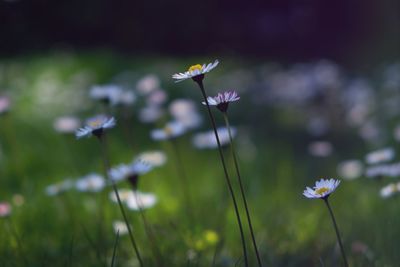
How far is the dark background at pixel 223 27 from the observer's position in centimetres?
910

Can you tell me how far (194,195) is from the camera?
2709 millimetres

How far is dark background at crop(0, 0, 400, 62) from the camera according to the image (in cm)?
910

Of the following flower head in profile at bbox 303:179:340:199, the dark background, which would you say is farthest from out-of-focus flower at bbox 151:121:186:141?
the dark background

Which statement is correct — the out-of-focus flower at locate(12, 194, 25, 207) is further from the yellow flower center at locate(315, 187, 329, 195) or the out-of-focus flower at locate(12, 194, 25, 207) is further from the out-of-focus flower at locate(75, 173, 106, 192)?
the yellow flower center at locate(315, 187, 329, 195)

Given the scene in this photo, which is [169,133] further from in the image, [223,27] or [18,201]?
[223,27]

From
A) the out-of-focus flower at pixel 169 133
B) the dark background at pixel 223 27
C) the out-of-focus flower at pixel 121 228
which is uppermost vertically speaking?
the dark background at pixel 223 27

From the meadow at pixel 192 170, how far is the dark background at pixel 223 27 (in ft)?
9.49

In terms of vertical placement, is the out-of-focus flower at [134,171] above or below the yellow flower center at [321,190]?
above

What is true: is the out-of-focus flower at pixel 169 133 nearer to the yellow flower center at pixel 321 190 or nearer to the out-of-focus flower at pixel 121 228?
→ the out-of-focus flower at pixel 121 228

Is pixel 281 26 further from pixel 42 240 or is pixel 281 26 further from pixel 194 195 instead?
pixel 42 240

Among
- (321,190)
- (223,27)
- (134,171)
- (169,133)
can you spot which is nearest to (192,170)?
(169,133)

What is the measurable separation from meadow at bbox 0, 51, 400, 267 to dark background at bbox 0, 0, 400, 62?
289 cm

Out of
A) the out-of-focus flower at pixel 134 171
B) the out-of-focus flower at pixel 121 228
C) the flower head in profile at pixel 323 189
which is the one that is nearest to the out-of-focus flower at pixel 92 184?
the out-of-focus flower at pixel 121 228

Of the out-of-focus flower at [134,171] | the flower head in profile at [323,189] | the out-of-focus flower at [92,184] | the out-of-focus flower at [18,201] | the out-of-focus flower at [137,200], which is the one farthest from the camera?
the out-of-focus flower at [18,201]
